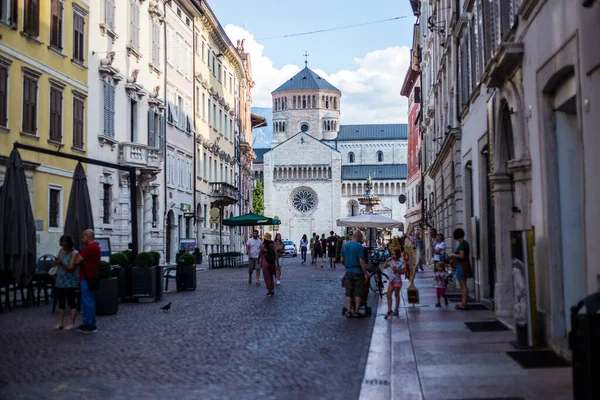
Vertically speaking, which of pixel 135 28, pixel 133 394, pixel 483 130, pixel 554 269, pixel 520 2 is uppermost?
pixel 135 28

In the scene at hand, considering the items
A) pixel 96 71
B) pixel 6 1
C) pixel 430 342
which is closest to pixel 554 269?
pixel 430 342

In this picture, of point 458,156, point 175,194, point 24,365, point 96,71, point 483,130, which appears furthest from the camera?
point 175,194

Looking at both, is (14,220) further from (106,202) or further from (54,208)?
(106,202)

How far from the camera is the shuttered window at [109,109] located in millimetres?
32125

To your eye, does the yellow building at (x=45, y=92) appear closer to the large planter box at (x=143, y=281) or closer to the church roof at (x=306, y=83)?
the large planter box at (x=143, y=281)

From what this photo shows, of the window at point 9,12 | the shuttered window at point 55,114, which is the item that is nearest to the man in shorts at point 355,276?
the window at point 9,12

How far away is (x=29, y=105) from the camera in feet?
83.3

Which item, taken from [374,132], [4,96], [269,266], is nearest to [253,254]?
[269,266]

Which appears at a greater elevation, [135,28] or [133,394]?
[135,28]

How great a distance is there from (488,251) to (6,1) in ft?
50.0

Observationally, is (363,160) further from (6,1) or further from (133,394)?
(133,394)

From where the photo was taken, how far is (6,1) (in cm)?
2381

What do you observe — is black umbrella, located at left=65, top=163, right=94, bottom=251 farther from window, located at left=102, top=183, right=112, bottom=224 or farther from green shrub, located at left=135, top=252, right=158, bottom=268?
window, located at left=102, top=183, right=112, bottom=224

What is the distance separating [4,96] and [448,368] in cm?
1799
